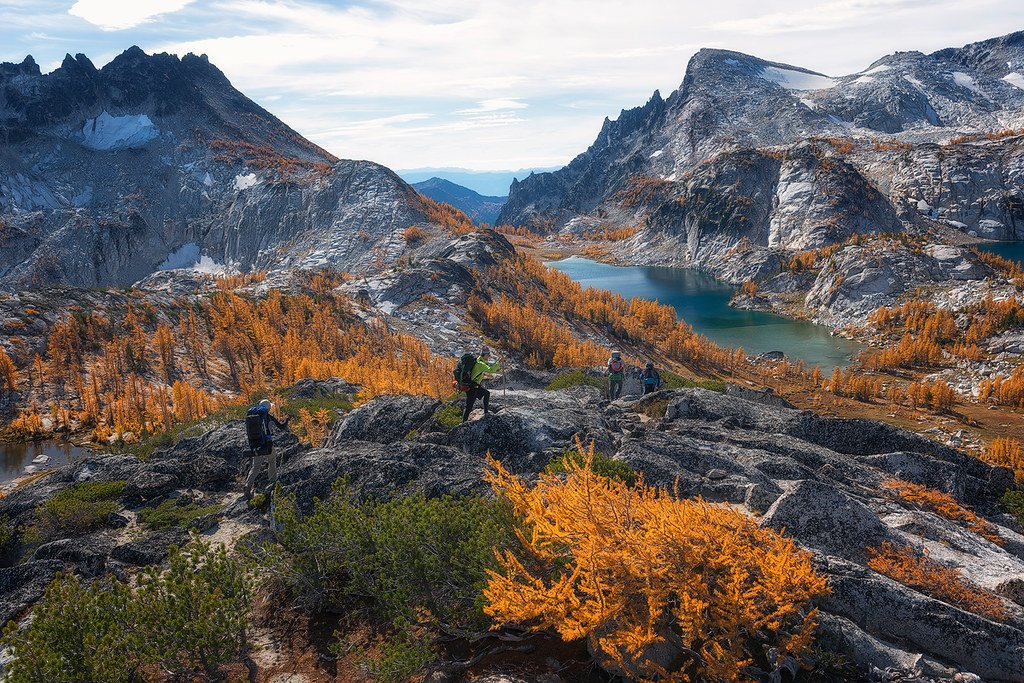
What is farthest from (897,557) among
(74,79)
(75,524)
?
(74,79)

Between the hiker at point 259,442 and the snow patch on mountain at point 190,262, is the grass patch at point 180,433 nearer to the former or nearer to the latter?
the hiker at point 259,442

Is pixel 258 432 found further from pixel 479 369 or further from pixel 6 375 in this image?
pixel 6 375

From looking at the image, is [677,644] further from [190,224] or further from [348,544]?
[190,224]

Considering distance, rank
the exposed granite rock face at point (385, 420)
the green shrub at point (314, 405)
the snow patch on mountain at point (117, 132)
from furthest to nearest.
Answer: the snow patch on mountain at point (117, 132)
the green shrub at point (314, 405)
the exposed granite rock face at point (385, 420)

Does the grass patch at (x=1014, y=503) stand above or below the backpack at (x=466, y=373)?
below

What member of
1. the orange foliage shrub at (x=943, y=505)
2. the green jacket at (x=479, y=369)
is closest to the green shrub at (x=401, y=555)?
the green jacket at (x=479, y=369)

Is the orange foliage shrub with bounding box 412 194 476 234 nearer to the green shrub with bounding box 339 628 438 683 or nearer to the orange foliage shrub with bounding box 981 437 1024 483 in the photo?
the orange foliage shrub with bounding box 981 437 1024 483
